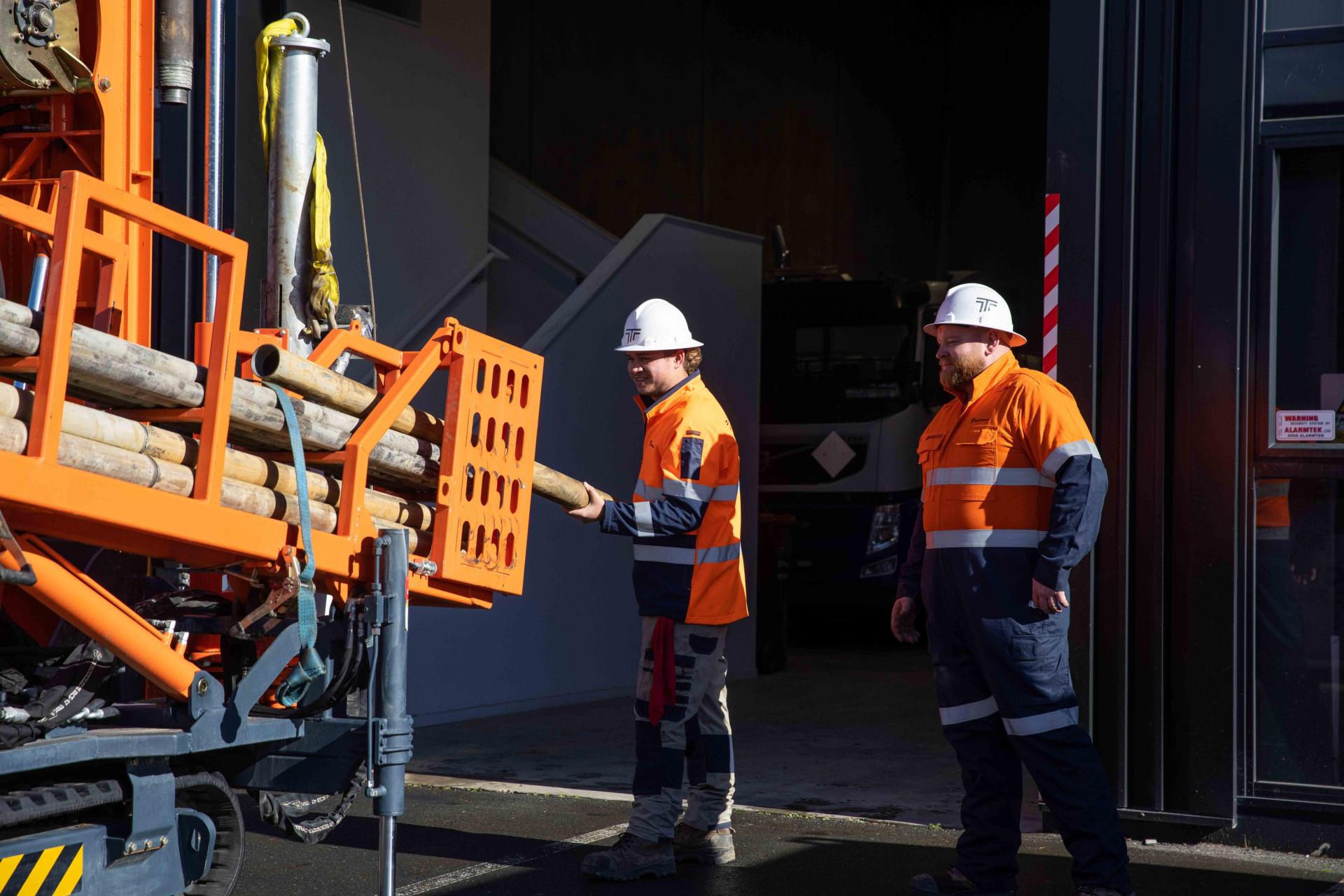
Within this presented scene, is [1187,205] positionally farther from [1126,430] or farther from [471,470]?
[471,470]

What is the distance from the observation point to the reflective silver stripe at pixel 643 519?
224 inches

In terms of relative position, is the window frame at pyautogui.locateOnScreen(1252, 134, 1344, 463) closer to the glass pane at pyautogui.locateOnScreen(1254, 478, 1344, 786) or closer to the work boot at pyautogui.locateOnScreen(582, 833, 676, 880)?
the glass pane at pyautogui.locateOnScreen(1254, 478, 1344, 786)

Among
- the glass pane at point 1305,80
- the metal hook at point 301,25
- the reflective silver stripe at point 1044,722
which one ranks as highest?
the glass pane at point 1305,80

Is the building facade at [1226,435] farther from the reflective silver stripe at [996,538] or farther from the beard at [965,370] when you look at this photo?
the reflective silver stripe at [996,538]

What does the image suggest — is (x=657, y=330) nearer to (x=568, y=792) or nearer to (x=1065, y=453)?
(x=1065, y=453)

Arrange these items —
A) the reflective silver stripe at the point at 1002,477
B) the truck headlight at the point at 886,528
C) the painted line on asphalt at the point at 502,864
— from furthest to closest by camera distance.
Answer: the truck headlight at the point at 886,528 < the painted line on asphalt at the point at 502,864 < the reflective silver stripe at the point at 1002,477

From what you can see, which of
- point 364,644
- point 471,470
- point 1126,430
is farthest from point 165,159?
point 1126,430

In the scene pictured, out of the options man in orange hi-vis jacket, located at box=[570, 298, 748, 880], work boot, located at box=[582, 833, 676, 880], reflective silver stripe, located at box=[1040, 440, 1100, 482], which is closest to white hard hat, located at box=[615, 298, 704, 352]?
man in orange hi-vis jacket, located at box=[570, 298, 748, 880]

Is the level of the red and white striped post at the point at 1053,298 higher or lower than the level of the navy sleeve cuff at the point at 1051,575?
higher

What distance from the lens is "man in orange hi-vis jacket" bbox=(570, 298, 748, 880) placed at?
572 cm

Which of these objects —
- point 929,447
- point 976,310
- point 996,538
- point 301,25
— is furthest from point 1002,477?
point 301,25

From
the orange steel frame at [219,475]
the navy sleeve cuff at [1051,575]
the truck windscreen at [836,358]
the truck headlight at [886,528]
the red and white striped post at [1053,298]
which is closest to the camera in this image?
the orange steel frame at [219,475]

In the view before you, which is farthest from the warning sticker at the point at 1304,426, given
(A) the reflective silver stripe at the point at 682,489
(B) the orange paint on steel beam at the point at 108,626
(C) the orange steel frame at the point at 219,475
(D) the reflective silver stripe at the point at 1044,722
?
(B) the orange paint on steel beam at the point at 108,626

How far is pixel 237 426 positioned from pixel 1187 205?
→ 4.04 meters
